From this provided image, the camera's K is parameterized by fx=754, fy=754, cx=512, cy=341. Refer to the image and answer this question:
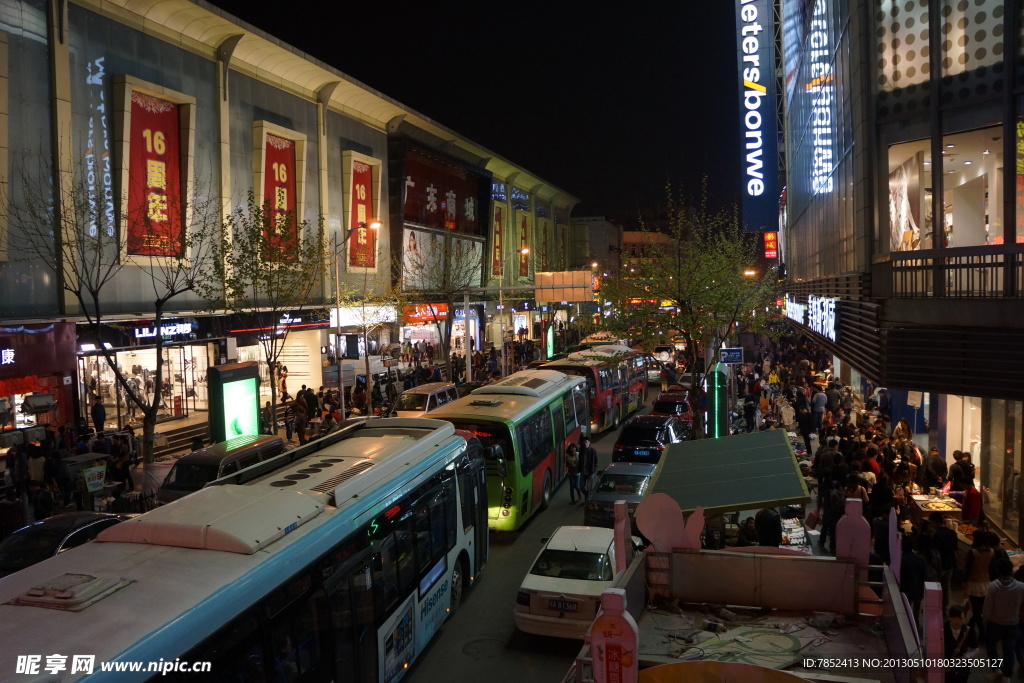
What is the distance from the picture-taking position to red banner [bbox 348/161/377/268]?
36.9 metres

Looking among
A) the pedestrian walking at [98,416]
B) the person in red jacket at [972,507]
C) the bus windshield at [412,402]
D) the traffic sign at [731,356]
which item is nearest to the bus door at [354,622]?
the person in red jacket at [972,507]

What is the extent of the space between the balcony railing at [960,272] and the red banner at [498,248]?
44.0 metres

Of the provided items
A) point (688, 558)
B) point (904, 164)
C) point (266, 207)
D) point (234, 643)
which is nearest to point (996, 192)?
point (904, 164)

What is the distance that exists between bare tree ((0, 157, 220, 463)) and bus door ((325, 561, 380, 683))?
11710 mm

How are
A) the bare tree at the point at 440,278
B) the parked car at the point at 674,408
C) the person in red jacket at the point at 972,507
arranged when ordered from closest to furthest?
the person in red jacket at the point at 972,507 < the parked car at the point at 674,408 < the bare tree at the point at 440,278

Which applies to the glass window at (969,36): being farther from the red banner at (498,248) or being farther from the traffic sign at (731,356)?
the red banner at (498,248)

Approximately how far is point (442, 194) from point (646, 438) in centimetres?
2988

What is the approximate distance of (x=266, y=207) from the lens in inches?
1003

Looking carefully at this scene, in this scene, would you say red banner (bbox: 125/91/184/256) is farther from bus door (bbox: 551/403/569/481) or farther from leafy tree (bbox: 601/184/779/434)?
leafy tree (bbox: 601/184/779/434)

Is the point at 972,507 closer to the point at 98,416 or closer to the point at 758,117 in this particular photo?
the point at 98,416

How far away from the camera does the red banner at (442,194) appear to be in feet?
139

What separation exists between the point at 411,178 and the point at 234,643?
38199 mm

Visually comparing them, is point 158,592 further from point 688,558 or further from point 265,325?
point 265,325

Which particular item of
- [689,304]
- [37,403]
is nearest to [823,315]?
[689,304]
